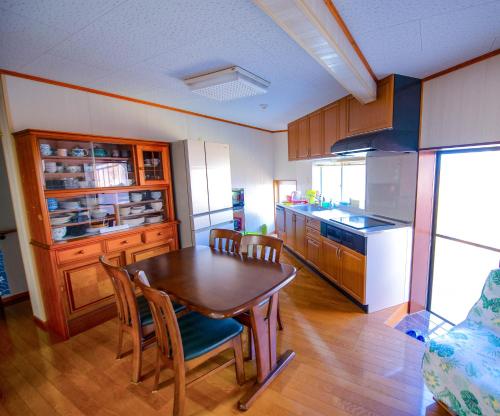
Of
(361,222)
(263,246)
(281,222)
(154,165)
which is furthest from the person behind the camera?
(281,222)

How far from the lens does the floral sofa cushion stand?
1325 mm

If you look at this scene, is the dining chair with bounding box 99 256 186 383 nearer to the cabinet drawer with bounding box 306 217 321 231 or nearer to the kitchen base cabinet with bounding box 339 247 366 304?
the kitchen base cabinet with bounding box 339 247 366 304

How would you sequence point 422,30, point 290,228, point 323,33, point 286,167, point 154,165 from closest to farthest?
point 323,33 < point 422,30 < point 154,165 < point 290,228 < point 286,167

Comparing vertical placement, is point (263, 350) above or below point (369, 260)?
below

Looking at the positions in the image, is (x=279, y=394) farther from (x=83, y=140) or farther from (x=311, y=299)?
(x=83, y=140)

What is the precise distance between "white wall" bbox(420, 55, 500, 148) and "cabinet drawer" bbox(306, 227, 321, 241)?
5.17 feet

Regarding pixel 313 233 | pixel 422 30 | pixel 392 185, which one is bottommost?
pixel 313 233

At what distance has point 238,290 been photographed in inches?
64.3

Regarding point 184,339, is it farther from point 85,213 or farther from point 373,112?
point 373,112

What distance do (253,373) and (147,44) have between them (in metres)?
2.56

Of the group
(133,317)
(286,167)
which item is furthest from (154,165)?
(286,167)

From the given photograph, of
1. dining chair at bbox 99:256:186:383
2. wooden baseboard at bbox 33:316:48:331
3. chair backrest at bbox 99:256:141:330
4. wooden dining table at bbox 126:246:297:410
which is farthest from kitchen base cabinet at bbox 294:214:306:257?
wooden baseboard at bbox 33:316:48:331

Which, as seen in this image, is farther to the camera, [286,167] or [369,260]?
[286,167]

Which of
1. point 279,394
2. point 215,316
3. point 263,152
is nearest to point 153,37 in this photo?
point 215,316
